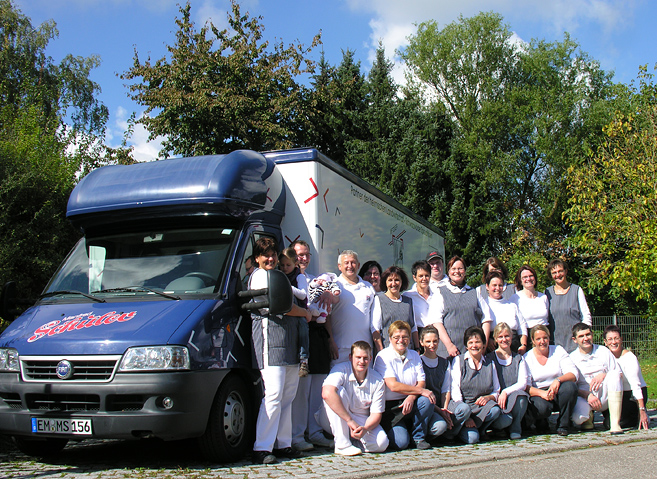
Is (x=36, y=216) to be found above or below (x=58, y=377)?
above

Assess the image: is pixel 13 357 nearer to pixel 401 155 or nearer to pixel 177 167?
pixel 177 167

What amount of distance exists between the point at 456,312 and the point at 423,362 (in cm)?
92

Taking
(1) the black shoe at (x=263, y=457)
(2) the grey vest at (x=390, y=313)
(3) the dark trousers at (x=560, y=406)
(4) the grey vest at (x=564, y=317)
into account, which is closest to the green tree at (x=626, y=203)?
(4) the grey vest at (x=564, y=317)

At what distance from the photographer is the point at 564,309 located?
7.74 meters

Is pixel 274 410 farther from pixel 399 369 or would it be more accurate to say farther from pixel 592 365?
pixel 592 365

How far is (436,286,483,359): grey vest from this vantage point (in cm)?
731

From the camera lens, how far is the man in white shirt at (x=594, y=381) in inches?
275

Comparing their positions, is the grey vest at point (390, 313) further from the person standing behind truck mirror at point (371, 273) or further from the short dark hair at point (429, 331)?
the person standing behind truck mirror at point (371, 273)

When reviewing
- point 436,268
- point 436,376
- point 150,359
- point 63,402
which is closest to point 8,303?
point 63,402

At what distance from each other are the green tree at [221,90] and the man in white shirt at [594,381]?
646 inches

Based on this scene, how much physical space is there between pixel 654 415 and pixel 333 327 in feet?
16.0

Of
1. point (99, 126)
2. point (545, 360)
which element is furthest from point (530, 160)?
point (545, 360)

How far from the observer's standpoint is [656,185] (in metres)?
16.1

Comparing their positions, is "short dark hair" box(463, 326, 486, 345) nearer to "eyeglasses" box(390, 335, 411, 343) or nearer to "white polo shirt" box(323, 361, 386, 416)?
"eyeglasses" box(390, 335, 411, 343)
